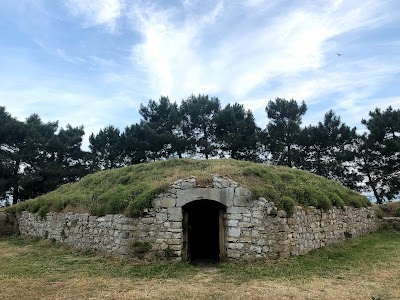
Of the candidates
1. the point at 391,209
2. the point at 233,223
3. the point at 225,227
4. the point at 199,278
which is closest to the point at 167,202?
the point at 225,227

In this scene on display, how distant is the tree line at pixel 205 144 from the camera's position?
1029 inches

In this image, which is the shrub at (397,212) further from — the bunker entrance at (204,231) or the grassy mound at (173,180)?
the bunker entrance at (204,231)

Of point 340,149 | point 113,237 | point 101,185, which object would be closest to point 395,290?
point 113,237

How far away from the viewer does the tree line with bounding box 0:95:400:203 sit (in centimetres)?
2612

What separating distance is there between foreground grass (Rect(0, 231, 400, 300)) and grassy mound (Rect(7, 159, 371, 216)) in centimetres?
170

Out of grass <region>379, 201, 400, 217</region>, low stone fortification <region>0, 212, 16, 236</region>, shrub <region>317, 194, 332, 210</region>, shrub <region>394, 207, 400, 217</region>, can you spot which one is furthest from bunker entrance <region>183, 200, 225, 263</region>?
shrub <region>394, 207, 400, 217</region>

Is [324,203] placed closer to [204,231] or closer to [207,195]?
[207,195]

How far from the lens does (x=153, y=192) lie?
1035 centimetres

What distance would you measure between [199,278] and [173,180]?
10.8ft

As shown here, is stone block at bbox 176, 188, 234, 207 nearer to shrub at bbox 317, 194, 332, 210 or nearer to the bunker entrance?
the bunker entrance

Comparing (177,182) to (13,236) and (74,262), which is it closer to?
(74,262)

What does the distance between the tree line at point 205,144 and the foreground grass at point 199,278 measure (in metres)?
16.3

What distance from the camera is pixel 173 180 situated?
10.7 m

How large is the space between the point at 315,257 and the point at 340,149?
19.9 m
